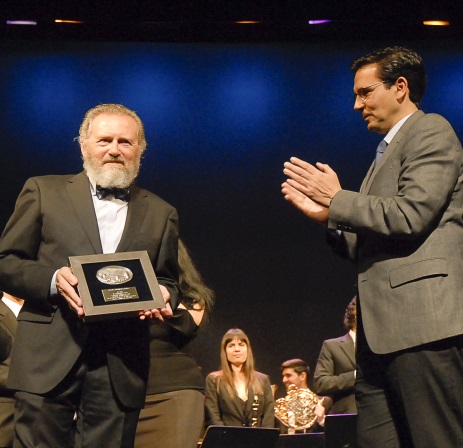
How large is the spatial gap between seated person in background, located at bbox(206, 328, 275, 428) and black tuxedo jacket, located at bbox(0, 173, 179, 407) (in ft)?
11.3

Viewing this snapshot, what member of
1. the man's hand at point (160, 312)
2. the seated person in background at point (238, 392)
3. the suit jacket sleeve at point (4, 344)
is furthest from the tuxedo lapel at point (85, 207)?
the seated person in background at point (238, 392)

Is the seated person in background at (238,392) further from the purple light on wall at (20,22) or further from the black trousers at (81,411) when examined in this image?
the black trousers at (81,411)

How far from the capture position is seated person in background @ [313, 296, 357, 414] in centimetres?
626

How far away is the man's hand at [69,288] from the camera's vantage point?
2631mm

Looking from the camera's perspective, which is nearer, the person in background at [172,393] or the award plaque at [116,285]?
the award plaque at [116,285]

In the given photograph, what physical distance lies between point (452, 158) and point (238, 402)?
3.89m

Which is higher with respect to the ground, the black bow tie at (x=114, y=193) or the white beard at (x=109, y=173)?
the white beard at (x=109, y=173)

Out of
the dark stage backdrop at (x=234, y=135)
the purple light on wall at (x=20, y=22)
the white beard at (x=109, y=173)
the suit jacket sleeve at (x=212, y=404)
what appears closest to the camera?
the white beard at (x=109, y=173)

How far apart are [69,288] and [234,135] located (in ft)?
17.1

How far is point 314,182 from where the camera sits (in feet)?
9.46

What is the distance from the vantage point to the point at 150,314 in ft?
9.04

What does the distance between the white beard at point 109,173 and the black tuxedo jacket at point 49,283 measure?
0.16 ft

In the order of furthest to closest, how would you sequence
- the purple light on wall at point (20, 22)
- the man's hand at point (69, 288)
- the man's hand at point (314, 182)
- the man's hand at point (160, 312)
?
the purple light on wall at point (20, 22) < the man's hand at point (314, 182) < the man's hand at point (160, 312) < the man's hand at point (69, 288)

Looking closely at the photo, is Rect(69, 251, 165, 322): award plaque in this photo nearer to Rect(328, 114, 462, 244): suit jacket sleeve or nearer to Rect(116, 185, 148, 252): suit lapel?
Rect(116, 185, 148, 252): suit lapel
